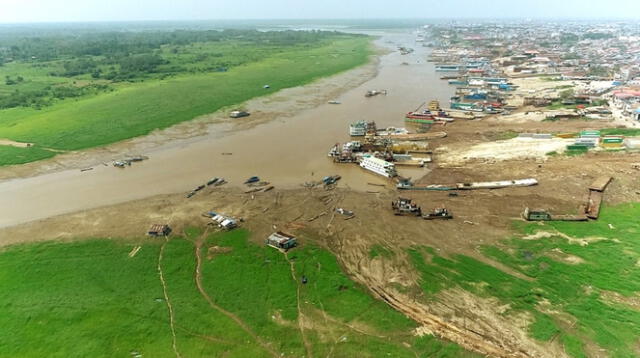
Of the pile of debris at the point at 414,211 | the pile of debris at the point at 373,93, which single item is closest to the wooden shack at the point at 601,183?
the pile of debris at the point at 414,211

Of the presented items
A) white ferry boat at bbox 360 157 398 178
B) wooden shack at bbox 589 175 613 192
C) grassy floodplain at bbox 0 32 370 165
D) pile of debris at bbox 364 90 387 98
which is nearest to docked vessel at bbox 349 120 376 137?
white ferry boat at bbox 360 157 398 178

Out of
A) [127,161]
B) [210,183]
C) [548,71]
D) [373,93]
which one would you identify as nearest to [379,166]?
[210,183]

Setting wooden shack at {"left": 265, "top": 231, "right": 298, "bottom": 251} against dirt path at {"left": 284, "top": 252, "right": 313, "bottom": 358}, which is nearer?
dirt path at {"left": 284, "top": 252, "right": 313, "bottom": 358}

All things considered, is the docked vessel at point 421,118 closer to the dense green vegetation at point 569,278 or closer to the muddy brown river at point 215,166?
the muddy brown river at point 215,166

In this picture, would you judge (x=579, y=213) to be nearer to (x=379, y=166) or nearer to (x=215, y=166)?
(x=379, y=166)

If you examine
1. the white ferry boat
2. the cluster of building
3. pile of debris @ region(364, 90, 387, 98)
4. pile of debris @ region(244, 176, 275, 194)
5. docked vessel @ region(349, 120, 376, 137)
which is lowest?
pile of debris @ region(244, 176, 275, 194)

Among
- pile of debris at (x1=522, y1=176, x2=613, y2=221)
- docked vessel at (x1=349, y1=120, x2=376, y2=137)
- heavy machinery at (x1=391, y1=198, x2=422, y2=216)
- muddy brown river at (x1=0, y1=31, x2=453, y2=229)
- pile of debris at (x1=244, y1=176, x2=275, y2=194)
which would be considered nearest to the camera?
pile of debris at (x1=522, y1=176, x2=613, y2=221)

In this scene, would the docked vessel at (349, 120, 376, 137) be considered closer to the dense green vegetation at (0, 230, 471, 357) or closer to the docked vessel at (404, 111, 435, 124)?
the docked vessel at (404, 111, 435, 124)
